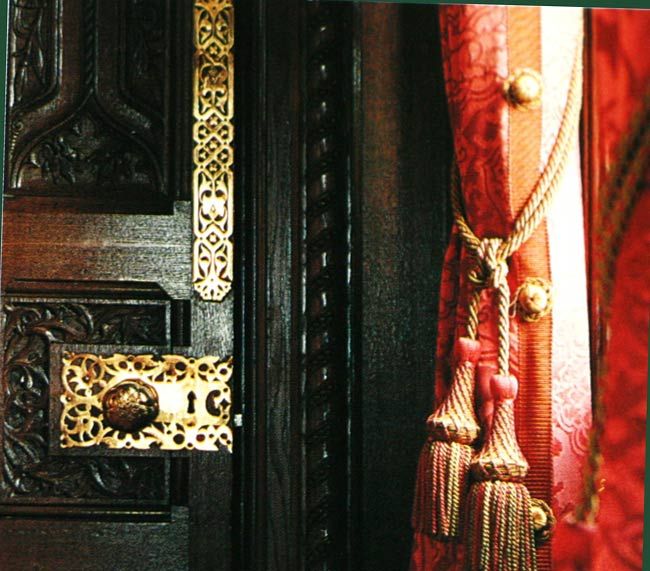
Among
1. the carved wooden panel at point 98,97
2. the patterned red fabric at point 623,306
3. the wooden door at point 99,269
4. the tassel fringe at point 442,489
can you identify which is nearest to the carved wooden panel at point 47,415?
the wooden door at point 99,269

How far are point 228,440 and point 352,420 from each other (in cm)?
17

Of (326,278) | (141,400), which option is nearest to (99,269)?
(141,400)

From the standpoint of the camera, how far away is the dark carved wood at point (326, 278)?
1567 mm

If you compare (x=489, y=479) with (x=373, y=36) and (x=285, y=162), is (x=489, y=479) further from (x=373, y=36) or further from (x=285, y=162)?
(x=373, y=36)

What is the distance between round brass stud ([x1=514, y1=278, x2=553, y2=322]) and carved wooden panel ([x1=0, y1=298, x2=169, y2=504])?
0.47 m

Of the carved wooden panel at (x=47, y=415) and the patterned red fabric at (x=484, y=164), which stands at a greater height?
the patterned red fabric at (x=484, y=164)

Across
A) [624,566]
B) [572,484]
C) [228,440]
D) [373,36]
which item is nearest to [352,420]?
[228,440]

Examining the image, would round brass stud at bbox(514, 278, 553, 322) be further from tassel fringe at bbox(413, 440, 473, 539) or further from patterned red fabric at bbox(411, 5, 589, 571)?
tassel fringe at bbox(413, 440, 473, 539)

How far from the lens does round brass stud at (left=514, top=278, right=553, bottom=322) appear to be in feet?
5.11

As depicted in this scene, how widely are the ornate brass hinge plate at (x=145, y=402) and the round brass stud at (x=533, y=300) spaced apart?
0.39 metres

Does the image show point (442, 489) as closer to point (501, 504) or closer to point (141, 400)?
point (501, 504)

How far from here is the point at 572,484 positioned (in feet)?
5.12

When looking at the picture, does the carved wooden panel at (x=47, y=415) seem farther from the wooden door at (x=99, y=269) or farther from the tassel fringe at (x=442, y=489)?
the tassel fringe at (x=442, y=489)

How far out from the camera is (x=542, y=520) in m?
1.55
